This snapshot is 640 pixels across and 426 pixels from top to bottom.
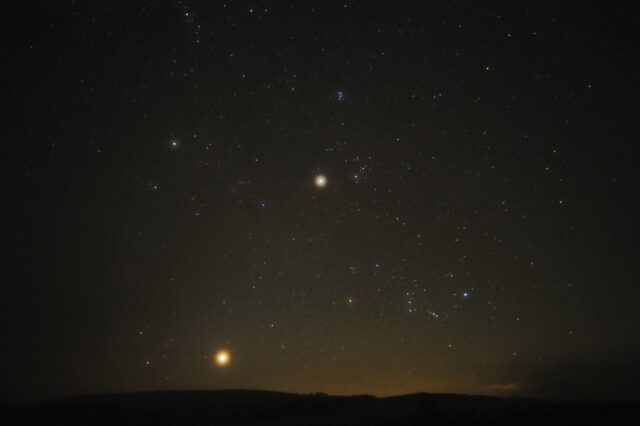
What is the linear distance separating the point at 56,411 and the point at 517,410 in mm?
15600

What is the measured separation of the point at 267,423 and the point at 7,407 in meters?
10.9

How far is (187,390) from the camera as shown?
24188 millimetres

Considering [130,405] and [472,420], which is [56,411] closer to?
[130,405]

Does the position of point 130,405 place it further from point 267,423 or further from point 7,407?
point 267,423

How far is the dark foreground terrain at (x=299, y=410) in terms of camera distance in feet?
41.5

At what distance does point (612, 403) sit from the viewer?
572 inches

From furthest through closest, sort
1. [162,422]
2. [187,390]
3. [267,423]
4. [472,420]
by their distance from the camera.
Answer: [187,390] → [162,422] → [267,423] → [472,420]

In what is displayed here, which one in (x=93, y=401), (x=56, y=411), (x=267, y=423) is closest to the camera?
(x=267, y=423)

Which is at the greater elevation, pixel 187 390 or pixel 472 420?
pixel 187 390

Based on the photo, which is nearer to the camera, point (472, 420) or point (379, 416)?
point (472, 420)

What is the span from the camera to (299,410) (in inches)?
733

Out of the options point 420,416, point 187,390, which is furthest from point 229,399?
point 420,416

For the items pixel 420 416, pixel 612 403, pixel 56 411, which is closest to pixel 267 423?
pixel 420 416

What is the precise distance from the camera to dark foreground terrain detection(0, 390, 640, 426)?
41.5 ft
